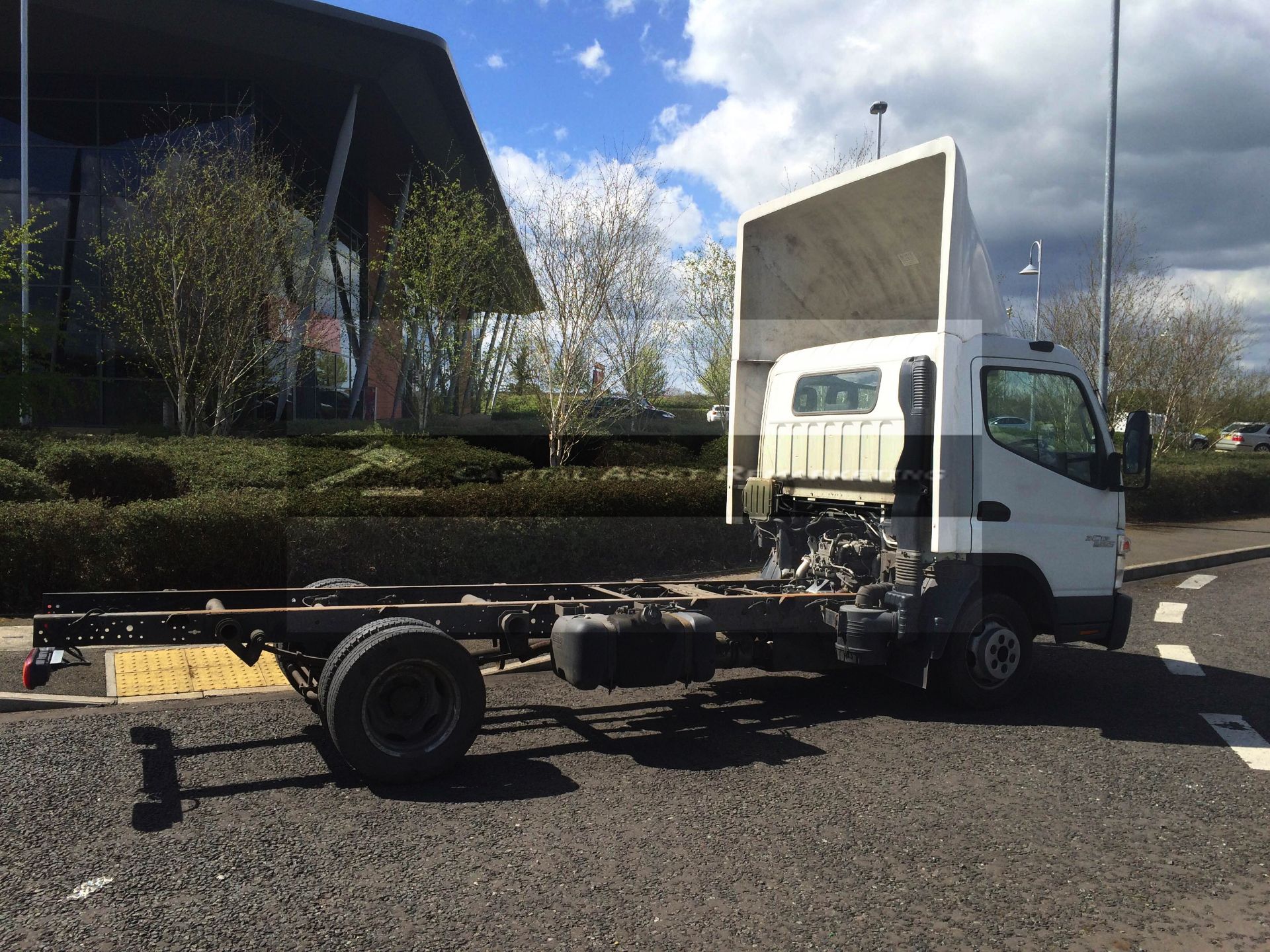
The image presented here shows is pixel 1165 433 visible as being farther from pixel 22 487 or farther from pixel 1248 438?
pixel 1248 438

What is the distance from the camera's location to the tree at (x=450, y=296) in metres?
18.9

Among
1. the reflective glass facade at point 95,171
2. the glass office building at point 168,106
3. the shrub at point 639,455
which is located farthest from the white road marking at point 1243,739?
the reflective glass facade at point 95,171

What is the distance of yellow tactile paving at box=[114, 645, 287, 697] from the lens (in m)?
6.39

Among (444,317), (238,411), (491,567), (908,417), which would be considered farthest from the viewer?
(444,317)

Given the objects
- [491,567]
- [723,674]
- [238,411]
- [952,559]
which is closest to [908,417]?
[952,559]

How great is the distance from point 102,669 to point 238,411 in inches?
472

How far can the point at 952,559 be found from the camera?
5.92 metres

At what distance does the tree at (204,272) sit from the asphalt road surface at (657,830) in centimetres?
1133

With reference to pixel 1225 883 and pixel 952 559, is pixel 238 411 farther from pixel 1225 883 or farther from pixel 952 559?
pixel 1225 883

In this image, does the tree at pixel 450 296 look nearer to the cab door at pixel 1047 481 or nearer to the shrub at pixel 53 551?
the shrub at pixel 53 551

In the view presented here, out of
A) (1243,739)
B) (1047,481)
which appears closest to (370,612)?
(1047,481)

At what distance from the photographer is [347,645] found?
479cm

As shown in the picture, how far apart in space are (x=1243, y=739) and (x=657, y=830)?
383 cm

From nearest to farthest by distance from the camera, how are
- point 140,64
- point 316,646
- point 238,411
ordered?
point 316,646 → point 238,411 → point 140,64
